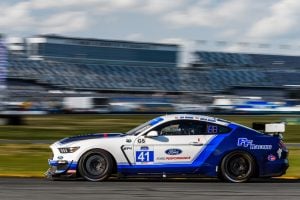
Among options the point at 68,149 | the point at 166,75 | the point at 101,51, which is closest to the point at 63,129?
the point at 68,149

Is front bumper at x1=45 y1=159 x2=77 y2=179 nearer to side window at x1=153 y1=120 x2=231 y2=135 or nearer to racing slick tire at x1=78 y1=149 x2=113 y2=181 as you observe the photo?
racing slick tire at x1=78 y1=149 x2=113 y2=181

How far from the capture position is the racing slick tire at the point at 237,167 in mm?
10453

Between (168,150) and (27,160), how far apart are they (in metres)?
6.15

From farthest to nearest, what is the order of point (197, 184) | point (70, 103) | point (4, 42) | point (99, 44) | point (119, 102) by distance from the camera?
point (99, 44), point (119, 102), point (70, 103), point (4, 42), point (197, 184)

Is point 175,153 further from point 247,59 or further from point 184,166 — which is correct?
point 247,59

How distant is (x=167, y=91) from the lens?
301 feet

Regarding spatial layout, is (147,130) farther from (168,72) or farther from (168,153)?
(168,72)

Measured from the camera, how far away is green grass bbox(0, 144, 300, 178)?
12588 mm

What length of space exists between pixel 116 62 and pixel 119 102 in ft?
116

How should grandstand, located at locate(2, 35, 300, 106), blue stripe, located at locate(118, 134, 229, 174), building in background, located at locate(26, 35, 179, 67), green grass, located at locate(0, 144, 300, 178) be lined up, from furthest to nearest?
building in background, located at locate(26, 35, 179, 67) < grandstand, located at locate(2, 35, 300, 106) < green grass, located at locate(0, 144, 300, 178) < blue stripe, located at locate(118, 134, 229, 174)

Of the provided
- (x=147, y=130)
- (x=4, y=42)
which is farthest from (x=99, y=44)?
(x=147, y=130)

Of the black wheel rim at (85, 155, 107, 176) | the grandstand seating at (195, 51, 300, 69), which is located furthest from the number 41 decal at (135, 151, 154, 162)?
the grandstand seating at (195, 51, 300, 69)

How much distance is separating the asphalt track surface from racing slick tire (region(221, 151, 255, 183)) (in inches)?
7.2

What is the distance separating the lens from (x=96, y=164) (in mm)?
10266
